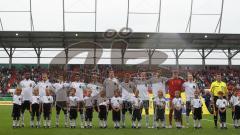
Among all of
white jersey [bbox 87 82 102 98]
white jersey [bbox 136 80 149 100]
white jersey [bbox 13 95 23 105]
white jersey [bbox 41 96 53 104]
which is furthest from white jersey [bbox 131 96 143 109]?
white jersey [bbox 13 95 23 105]

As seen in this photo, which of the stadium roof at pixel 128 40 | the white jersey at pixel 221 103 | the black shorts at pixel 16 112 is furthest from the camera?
the stadium roof at pixel 128 40

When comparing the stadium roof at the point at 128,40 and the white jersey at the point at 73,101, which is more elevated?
the stadium roof at the point at 128,40

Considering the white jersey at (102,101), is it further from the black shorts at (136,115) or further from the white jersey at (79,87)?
the black shorts at (136,115)

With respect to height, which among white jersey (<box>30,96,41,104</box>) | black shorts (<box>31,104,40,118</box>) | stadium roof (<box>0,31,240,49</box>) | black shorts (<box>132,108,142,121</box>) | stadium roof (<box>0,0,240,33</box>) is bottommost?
black shorts (<box>132,108,142,121</box>)

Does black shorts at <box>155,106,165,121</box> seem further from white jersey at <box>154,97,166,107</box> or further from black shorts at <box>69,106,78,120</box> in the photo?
black shorts at <box>69,106,78,120</box>

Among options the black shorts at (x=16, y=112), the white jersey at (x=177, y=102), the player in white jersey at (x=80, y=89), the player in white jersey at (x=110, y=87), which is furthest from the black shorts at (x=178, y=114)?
the black shorts at (x=16, y=112)

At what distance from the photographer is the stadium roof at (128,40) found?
37.6m

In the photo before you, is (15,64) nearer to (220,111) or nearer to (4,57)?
(4,57)

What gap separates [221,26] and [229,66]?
5.61 meters

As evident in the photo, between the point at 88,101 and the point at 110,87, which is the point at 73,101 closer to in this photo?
the point at 88,101

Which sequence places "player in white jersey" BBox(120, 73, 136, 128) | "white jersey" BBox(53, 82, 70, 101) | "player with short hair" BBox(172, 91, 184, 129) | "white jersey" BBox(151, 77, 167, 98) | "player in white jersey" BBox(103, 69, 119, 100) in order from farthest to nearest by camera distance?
"white jersey" BBox(151, 77, 167, 98)
"white jersey" BBox(53, 82, 70, 101)
"player in white jersey" BBox(103, 69, 119, 100)
"player in white jersey" BBox(120, 73, 136, 128)
"player with short hair" BBox(172, 91, 184, 129)

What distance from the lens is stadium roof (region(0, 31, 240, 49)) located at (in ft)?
123

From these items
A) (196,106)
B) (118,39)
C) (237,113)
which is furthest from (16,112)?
(118,39)

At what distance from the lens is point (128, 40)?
38.7 meters
